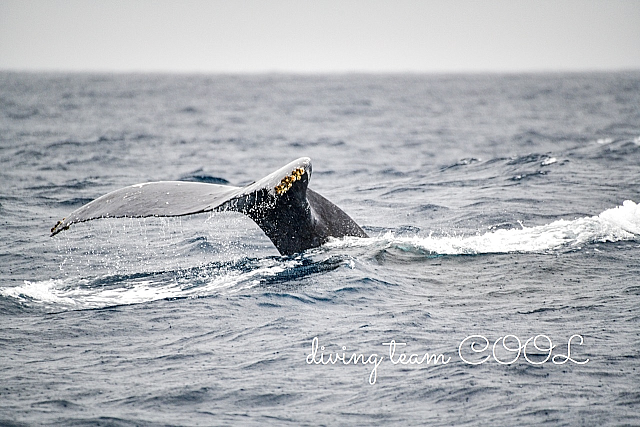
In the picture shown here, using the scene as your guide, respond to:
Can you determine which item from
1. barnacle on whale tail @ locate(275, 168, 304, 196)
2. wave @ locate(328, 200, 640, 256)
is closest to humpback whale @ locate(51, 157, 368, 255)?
barnacle on whale tail @ locate(275, 168, 304, 196)

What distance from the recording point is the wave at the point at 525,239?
8.84 metres

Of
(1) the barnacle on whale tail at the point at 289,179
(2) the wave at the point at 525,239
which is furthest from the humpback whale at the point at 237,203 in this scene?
(2) the wave at the point at 525,239

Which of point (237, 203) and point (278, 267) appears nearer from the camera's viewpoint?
point (237, 203)

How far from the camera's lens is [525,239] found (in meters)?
9.42

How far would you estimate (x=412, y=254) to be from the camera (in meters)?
8.77

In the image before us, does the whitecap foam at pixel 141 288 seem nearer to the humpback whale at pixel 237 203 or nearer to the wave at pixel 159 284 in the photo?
the wave at pixel 159 284

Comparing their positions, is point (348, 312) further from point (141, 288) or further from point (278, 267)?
point (141, 288)

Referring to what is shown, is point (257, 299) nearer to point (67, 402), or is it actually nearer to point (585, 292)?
point (67, 402)

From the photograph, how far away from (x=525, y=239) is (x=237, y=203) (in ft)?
13.6

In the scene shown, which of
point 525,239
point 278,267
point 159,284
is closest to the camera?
point 159,284

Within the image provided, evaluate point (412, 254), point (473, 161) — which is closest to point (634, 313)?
point (412, 254)

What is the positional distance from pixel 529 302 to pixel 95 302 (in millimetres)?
3905

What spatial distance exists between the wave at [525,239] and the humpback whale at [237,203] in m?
A: 0.68

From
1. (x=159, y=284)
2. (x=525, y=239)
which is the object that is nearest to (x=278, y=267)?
(x=159, y=284)
